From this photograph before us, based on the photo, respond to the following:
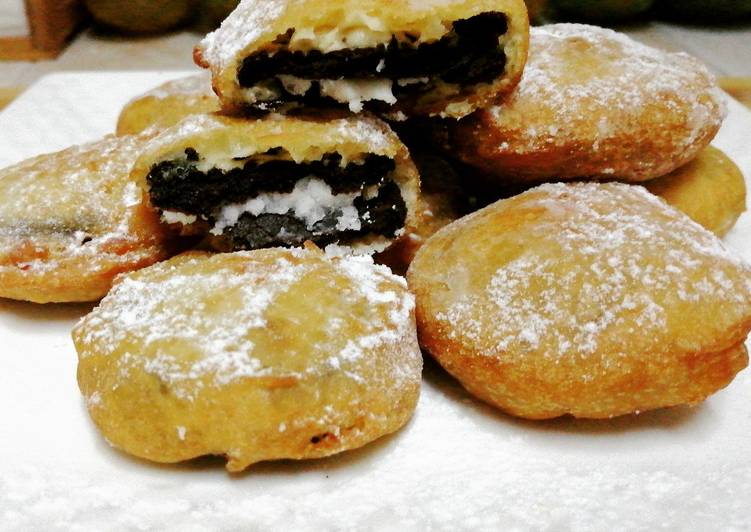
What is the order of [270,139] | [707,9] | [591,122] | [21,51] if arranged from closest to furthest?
[270,139]
[591,122]
[21,51]
[707,9]

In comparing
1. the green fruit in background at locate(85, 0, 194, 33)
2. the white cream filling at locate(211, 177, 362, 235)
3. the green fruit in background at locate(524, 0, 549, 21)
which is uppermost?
the white cream filling at locate(211, 177, 362, 235)

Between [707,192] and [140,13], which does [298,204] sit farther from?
[140,13]

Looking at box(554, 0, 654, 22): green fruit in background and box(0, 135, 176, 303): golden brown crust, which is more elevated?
box(0, 135, 176, 303): golden brown crust

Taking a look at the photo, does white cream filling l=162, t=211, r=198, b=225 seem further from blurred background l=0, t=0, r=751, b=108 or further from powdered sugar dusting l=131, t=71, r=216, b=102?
blurred background l=0, t=0, r=751, b=108

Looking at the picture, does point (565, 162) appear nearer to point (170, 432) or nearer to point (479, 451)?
point (479, 451)

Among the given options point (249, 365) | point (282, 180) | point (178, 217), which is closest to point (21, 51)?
point (178, 217)

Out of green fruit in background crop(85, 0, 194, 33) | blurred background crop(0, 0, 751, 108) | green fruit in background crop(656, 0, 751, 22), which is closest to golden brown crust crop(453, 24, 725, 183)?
blurred background crop(0, 0, 751, 108)
